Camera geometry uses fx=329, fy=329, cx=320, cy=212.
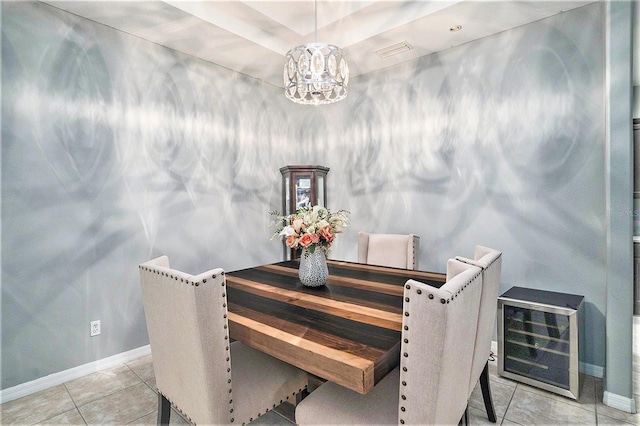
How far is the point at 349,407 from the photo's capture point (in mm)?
1216

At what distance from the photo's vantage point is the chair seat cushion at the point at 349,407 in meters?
1.16

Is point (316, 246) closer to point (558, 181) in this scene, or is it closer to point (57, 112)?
point (558, 181)

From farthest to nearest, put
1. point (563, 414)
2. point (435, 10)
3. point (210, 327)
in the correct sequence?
point (435, 10) < point (563, 414) < point (210, 327)

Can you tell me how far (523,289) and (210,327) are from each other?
232cm

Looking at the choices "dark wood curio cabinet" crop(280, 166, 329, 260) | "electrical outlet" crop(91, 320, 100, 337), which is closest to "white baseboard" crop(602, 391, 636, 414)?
"dark wood curio cabinet" crop(280, 166, 329, 260)

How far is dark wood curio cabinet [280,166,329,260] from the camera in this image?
359 cm

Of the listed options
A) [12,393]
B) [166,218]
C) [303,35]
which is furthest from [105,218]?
[303,35]

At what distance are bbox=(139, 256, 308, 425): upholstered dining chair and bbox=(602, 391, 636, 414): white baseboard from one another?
188 centimetres

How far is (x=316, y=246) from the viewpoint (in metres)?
1.88

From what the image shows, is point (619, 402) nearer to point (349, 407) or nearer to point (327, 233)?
point (349, 407)

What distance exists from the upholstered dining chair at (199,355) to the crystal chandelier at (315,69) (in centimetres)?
143

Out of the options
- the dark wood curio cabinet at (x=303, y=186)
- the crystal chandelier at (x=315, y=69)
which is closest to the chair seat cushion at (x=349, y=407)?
the crystal chandelier at (x=315, y=69)

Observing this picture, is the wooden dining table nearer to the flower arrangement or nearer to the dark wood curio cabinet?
the flower arrangement

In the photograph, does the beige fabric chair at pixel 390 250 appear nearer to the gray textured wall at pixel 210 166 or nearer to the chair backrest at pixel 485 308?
the gray textured wall at pixel 210 166
